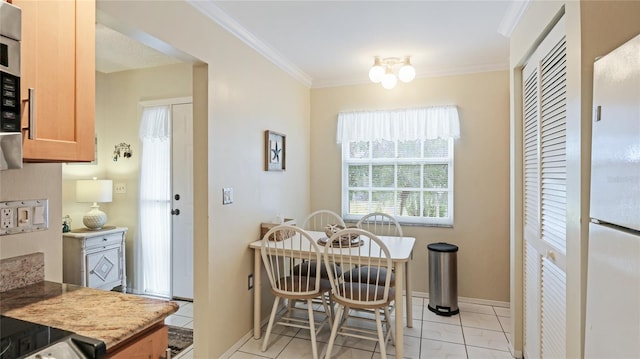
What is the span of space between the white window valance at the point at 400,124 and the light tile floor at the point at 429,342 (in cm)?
181

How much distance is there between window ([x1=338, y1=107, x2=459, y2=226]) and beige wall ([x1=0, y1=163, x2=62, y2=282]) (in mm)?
2878

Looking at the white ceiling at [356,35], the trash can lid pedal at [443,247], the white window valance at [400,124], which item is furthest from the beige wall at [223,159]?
the trash can lid pedal at [443,247]

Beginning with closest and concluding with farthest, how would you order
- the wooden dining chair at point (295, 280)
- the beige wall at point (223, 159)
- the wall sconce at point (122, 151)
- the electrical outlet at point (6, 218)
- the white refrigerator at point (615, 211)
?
the white refrigerator at point (615, 211) < the electrical outlet at point (6, 218) < the beige wall at point (223, 159) < the wooden dining chair at point (295, 280) < the wall sconce at point (122, 151)

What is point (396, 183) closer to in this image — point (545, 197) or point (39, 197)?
point (545, 197)

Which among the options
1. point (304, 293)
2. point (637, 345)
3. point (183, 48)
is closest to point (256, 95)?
point (183, 48)

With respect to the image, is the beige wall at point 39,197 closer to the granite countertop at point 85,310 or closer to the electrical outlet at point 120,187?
the granite countertop at point 85,310

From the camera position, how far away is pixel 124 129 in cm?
363

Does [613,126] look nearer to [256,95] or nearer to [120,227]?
[256,95]

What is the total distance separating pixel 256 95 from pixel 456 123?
2.06 m

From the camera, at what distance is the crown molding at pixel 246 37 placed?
2168 millimetres

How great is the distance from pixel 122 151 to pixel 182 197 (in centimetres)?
93

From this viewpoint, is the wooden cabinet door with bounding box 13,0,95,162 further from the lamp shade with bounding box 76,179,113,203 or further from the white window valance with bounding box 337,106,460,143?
the white window valance with bounding box 337,106,460,143

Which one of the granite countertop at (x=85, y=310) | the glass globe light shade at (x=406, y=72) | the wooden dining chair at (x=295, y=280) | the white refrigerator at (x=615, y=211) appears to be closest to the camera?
the white refrigerator at (x=615, y=211)

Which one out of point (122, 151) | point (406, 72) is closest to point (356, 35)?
point (406, 72)
